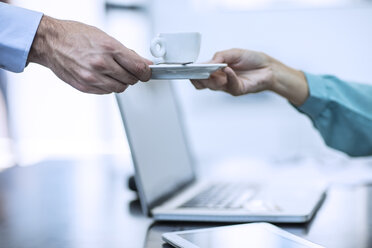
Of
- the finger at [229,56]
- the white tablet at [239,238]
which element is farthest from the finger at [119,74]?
the finger at [229,56]

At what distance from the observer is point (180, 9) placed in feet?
15.0

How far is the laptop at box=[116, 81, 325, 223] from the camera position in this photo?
2.93 feet

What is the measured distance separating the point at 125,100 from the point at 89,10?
3612mm

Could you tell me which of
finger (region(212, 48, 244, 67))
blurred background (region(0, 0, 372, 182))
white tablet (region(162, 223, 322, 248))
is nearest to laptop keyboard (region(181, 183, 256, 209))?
white tablet (region(162, 223, 322, 248))

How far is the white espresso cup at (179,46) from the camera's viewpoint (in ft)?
2.75

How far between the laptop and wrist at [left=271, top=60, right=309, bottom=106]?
0.24 m

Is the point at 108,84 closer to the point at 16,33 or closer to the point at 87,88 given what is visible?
the point at 87,88

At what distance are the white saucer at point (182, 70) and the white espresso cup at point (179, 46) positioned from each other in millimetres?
29

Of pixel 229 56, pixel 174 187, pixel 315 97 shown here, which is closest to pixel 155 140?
pixel 174 187

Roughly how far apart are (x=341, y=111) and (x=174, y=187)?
502 millimetres

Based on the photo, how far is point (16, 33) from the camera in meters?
0.78

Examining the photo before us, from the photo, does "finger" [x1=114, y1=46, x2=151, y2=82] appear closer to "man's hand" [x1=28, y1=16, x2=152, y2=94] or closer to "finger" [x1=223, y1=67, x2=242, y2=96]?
"man's hand" [x1=28, y1=16, x2=152, y2=94]

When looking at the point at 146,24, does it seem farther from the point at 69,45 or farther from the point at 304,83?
the point at 69,45

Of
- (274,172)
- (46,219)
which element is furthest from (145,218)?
(274,172)
